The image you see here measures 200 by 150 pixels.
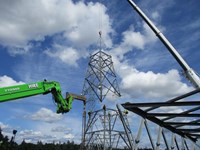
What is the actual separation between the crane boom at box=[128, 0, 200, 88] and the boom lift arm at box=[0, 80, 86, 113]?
820cm

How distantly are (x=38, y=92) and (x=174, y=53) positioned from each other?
10.2 m

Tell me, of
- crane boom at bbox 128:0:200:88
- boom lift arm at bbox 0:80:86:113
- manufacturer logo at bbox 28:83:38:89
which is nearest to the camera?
crane boom at bbox 128:0:200:88

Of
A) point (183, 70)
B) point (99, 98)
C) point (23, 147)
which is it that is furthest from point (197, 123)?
point (23, 147)

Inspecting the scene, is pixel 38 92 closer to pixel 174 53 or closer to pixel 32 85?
pixel 32 85

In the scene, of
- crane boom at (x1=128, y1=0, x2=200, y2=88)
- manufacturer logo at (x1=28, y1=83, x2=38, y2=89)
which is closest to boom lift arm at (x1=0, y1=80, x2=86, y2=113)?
manufacturer logo at (x1=28, y1=83, x2=38, y2=89)

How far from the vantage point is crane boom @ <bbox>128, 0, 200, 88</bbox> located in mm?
15844

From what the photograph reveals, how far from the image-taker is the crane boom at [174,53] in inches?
624

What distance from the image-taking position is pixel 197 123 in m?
19.3

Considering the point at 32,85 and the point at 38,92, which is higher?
the point at 32,85

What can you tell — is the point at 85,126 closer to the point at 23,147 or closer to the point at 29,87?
the point at 29,87

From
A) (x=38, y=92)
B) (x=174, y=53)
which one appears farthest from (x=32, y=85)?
(x=174, y=53)

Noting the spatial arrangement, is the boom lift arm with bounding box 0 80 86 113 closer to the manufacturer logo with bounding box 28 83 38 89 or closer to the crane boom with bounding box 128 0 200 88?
the manufacturer logo with bounding box 28 83 38 89

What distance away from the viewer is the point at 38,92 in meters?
22.6

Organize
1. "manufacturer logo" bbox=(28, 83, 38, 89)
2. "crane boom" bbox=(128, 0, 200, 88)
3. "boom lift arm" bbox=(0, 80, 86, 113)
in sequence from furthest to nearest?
1. "manufacturer logo" bbox=(28, 83, 38, 89)
2. "boom lift arm" bbox=(0, 80, 86, 113)
3. "crane boom" bbox=(128, 0, 200, 88)
